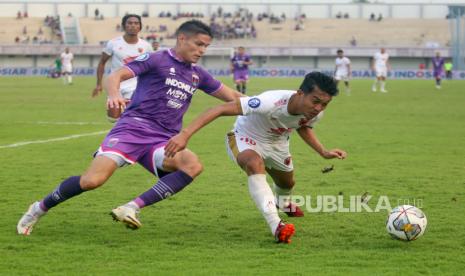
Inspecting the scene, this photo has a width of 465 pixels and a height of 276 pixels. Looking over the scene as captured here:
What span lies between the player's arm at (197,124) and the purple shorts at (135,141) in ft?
1.92

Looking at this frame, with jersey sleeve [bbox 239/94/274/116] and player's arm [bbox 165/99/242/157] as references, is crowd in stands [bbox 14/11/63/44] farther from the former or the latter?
player's arm [bbox 165/99/242/157]

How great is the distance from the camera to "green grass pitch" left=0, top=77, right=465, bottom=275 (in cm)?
607

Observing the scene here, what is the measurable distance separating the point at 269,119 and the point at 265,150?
39cm

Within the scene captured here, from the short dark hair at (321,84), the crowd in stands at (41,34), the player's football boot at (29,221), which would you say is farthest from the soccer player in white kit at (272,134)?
the crowd in stands at (41,34)

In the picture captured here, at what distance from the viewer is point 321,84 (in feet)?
22.4

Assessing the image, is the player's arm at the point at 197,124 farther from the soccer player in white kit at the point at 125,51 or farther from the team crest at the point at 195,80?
the soccer player in white kit at the point at 125,51

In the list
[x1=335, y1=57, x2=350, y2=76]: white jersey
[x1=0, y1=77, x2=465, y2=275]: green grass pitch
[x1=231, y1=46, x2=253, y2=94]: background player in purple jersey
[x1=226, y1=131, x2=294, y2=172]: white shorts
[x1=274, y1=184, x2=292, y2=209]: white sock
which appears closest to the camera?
[x1=0, y1=77, x2=465, y2=275]: green grass pitch

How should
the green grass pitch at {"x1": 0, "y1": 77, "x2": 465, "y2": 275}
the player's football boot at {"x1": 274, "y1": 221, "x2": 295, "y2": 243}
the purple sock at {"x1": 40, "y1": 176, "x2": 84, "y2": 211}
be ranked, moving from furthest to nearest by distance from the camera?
1. the purple sock at {"x1": 40, "y1": 176, "x2": 84, "y2": 211}
2. the player's football boot at {"x1": 274, "y1": 221, "x2": 295, "y2": 243}
3. the green grass pitch at {"x1": 0, "y1": 77, "x2": 465, "y2": 275}

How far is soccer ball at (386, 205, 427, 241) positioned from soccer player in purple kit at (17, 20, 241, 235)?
1.68 metres

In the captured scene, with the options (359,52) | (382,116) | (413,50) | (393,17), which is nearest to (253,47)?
(359,52)

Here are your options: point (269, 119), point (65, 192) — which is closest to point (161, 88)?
point (269, 119)

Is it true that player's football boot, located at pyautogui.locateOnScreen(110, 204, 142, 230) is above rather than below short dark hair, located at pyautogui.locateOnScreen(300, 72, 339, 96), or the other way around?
below

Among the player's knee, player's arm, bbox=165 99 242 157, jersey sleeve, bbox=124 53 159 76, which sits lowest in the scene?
the player's knee

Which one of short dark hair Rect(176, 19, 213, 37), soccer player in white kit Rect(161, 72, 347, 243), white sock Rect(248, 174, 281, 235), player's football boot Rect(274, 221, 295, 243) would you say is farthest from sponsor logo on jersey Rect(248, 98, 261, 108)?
player's football boot Rect(274, 221, 295, 243)
